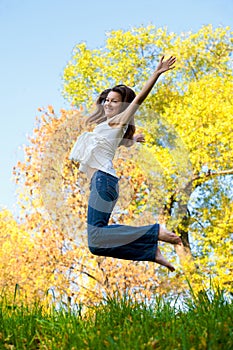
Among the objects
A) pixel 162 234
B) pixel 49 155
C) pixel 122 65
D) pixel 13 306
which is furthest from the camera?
pixel 122 65

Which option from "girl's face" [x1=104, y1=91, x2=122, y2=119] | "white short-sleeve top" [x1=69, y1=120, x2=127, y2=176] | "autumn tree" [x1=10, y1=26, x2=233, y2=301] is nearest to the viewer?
"white short-sleeve top" [x1=69, y1=120, x2=127, y2=176]

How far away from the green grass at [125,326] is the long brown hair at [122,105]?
1.04 metres

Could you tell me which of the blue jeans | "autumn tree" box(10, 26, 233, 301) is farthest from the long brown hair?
"autumn tree" box(10, 26, 233, 301)

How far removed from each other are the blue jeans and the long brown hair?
1.28 ft

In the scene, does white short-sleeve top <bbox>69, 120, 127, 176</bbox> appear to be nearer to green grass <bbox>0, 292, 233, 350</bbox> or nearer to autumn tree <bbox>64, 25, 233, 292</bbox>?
green grass <bbox>0, 292, 233, 350</bbox>

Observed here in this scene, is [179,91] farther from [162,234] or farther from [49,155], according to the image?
[162,234]

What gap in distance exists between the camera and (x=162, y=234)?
2682 millimetres

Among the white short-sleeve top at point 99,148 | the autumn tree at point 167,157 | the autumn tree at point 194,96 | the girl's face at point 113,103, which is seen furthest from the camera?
the autumn tree at point 194,96


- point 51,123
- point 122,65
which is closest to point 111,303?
point 51,123

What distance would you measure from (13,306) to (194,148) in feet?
23.5

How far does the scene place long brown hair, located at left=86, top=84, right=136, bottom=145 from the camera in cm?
293

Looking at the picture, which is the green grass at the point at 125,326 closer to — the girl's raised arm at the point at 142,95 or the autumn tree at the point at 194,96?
the girl's raised arm at the point at 142,95

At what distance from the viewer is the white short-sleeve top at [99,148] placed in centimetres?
279

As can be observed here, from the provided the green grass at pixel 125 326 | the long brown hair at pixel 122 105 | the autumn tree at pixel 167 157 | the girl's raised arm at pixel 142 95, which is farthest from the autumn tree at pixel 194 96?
the green grass at pixel 125 326
